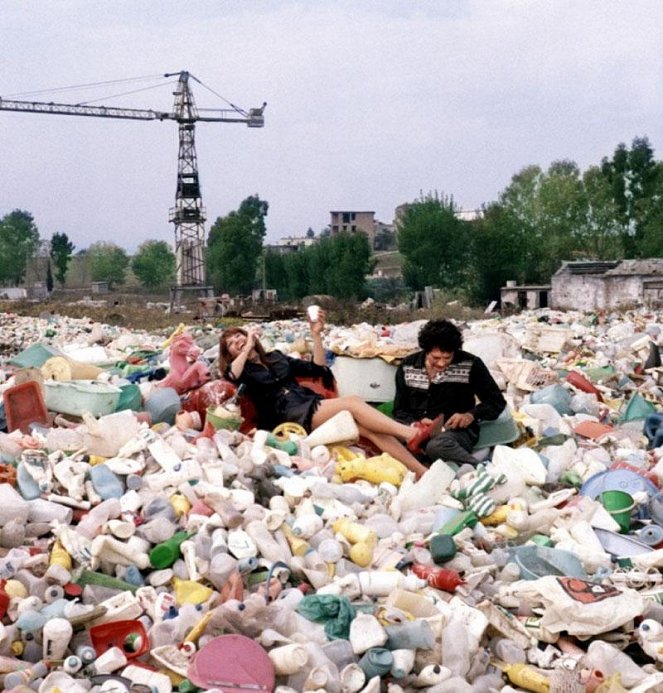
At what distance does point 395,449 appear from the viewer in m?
5.58

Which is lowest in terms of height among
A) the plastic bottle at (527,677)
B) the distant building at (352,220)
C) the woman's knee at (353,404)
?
the plastic bottle at (527,677)

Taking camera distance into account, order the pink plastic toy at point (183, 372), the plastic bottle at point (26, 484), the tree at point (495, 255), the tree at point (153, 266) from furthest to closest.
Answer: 1. the tree at point (153, 266)
2. the tree at point (495, 255)
3. the pink plastic toy at point (183, 372)
4. the plastic bottle at point (26, 484)

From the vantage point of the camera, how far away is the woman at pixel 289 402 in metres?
5.63

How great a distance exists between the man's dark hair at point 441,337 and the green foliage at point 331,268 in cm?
4063

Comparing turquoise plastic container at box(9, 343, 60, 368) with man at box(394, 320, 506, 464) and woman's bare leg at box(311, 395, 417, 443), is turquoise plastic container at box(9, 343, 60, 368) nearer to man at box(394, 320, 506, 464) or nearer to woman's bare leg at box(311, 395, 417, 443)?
woman's bare leg at box(311, 395, 417, 443)

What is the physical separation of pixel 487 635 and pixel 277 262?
1986 inches

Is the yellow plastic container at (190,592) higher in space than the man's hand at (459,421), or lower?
lower

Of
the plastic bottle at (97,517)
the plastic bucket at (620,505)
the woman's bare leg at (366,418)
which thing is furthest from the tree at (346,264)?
the plastic bottle at (97,517)

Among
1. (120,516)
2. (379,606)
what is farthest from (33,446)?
(379,606)

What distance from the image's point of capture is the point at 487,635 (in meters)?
3.76

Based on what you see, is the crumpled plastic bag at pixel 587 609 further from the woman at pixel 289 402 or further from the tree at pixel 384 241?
the tree at pixel 384 241

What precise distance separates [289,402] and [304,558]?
1900 millimetres

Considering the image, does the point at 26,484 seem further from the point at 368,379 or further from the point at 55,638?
the point at 368,379

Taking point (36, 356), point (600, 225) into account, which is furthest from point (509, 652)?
point (600, 225)
